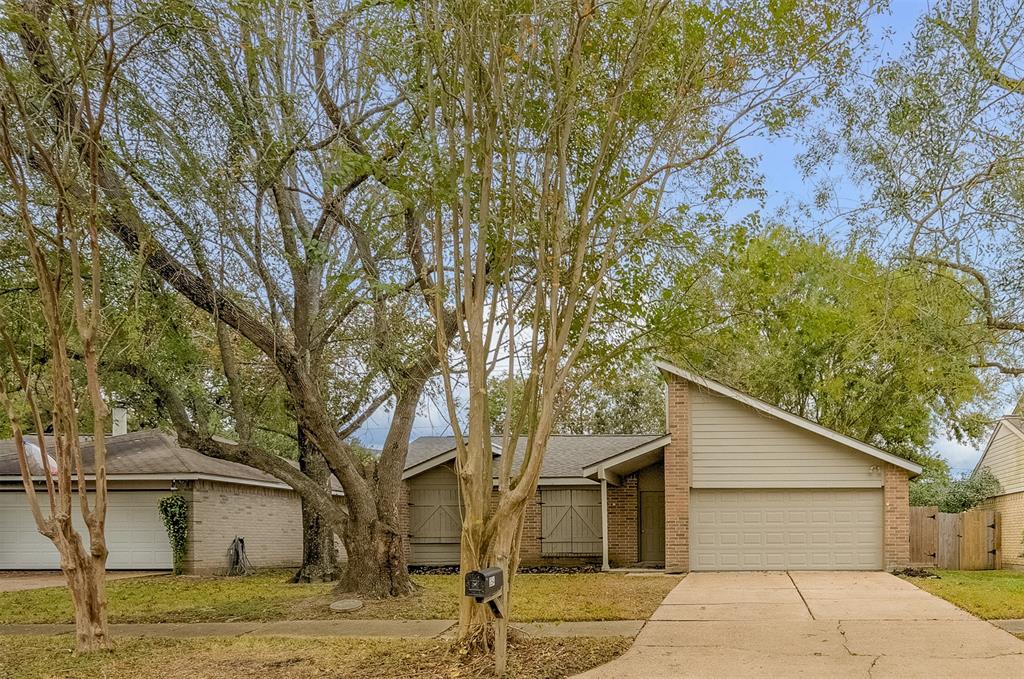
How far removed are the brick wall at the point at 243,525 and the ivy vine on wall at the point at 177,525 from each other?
141 mm

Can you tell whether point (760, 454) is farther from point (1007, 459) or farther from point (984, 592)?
point (1007, 459)

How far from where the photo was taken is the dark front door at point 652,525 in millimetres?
20344

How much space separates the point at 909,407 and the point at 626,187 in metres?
18.7

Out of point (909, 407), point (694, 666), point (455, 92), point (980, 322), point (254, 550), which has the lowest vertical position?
point (254, 550)

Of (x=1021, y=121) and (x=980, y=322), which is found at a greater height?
(x=1021, y=121)

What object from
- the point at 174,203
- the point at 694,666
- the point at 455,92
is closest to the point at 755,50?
the point at 455,92

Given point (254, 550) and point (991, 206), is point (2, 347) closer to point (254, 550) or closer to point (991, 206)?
point (254, 550)

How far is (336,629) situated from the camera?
35.4 feet

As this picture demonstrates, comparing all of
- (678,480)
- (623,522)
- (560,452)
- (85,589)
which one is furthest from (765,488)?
(85,589)

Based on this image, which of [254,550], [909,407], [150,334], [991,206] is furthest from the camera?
[909,407]

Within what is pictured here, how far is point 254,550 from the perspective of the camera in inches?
889

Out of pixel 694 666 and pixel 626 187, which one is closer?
pixel 694 666

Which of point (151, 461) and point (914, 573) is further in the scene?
point (151, 461)

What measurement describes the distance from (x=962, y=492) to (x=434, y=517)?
15.4 m
